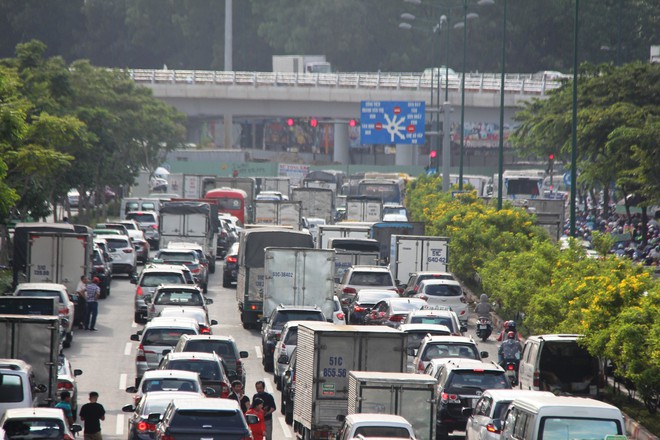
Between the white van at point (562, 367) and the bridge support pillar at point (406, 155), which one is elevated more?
the bridge support pillar at point (406, 155)

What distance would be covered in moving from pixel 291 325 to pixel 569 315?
18.2 feet

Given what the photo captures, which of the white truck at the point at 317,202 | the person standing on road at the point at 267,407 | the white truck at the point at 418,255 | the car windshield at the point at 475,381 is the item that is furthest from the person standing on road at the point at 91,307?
the white truck at the point at 317,202

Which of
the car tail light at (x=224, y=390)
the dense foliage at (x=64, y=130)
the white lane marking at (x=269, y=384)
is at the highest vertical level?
the dense foliage at (x=64, y=130)

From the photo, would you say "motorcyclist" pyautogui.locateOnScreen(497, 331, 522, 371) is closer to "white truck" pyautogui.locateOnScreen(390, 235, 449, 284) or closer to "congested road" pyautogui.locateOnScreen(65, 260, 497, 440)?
"congested road" pyautogui.locateOnScreen(65, 260, 497, 440)

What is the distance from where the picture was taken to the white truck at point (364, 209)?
66500 millimetres

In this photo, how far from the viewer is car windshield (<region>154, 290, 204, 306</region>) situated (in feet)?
117

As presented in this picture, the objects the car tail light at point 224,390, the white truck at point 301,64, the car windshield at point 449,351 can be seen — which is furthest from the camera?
the white truck at point 301,64

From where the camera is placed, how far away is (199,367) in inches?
969

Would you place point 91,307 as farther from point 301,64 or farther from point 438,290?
point 301,64

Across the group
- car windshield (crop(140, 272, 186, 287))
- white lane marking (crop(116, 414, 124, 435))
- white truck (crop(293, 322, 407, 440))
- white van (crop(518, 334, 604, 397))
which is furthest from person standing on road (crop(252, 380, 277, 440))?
car windshield (crop(140, 272, 186, 287))

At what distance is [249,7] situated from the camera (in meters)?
149

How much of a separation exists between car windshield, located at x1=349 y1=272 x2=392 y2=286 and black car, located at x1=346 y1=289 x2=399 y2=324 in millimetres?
1824

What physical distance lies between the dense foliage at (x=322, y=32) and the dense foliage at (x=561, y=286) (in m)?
71.3

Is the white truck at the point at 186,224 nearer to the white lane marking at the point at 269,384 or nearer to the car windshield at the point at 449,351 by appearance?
the white lane marking at the point at 269,384
